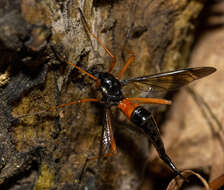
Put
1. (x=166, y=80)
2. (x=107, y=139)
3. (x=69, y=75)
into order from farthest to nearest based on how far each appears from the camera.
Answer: (x=166, y=80) < (x=107, y=139) < (x=69, y=75)

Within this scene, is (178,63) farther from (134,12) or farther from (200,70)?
(134,12)

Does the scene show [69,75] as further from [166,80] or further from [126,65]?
[166,80]

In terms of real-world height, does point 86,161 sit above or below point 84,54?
below

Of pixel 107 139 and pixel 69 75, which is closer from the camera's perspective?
pixel 69 75

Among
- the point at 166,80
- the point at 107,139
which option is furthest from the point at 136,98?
the point at 107,139

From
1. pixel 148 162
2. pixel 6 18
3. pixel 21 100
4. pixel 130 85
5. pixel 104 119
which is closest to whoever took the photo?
pixel 6 18

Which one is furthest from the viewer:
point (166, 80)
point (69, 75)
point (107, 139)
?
point (166, 80)

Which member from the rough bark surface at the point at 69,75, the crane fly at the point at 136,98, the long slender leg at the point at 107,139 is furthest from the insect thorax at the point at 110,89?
the long slender leg at the point at 107,139

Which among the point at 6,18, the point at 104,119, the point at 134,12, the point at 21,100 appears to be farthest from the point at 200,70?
the point at 6,18
